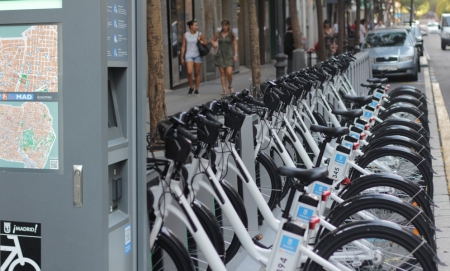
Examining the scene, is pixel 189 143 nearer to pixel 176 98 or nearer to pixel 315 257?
pixel 315 257

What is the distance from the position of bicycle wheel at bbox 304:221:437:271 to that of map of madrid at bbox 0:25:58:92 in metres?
1.58

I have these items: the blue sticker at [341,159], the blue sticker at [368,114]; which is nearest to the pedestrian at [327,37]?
the blue sticker at [368,114]

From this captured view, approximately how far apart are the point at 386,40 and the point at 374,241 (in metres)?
22.2

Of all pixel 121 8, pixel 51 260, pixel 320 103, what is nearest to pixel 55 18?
pixel 121 8

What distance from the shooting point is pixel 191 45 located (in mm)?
17094

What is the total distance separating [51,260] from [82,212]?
0.26m

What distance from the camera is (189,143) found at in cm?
364

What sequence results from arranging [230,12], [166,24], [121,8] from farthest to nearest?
[230,12] < [166,24] < [121,8]

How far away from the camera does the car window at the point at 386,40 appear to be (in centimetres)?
2538

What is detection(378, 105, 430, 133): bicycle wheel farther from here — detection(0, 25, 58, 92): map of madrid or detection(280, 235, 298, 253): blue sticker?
detection(0, 25, 58, 92): map of madrid

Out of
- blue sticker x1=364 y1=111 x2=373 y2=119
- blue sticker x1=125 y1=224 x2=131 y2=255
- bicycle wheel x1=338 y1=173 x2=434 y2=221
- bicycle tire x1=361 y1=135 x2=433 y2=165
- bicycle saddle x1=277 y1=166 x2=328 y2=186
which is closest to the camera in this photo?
blue sticker x1=125 y1=224 x2=131 y2=255

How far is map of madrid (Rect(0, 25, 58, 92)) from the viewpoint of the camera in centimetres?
324

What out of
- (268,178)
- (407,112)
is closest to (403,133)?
(268,178)

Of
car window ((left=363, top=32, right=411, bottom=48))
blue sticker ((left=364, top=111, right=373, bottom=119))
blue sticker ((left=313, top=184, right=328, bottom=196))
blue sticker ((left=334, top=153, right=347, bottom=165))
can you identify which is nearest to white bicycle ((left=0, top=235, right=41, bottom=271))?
blue sticker ((left=313, top=184, right=328, bottom=196))
